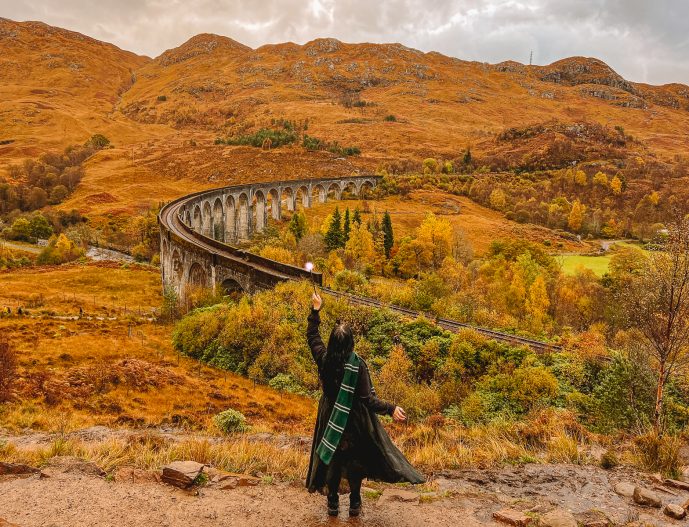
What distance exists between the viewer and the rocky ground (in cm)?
624

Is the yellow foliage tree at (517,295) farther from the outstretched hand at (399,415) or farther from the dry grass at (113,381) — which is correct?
the outstretched hand at (399,415)

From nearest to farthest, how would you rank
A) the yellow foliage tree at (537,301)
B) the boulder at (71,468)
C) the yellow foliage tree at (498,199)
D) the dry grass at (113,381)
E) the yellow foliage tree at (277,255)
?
the boulder at (71,468) → the dry grass at (113,381) → the yellow foliage tree at (537,301) → the yellow foliage tree at (277,255) → the yellow foliage tree at (498,199)

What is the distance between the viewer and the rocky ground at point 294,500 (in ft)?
20.5

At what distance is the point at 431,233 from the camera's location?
56.8 metres

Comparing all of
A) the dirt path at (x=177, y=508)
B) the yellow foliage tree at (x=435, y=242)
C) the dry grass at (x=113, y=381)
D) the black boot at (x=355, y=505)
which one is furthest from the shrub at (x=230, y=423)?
the yellow foliage tree at (x=435, y=242)

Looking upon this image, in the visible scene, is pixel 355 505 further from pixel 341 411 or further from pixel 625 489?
pixel 625 489

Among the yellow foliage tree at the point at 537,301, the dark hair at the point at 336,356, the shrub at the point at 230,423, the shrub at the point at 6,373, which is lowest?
the shrub at the point at 6,373

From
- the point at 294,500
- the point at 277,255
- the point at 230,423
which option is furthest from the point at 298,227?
the point at 294,500

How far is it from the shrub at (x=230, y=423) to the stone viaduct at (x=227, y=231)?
1717 cm

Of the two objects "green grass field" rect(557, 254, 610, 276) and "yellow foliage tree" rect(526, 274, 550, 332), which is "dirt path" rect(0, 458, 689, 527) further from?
"green grass field" rect(557, 254, 610, 276)

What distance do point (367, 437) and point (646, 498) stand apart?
4.89 metres

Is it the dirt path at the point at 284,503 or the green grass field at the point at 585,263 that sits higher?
the dirt path at the point at 284,503

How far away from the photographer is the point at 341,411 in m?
5.45

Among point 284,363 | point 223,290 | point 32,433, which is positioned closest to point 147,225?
point 223,290
